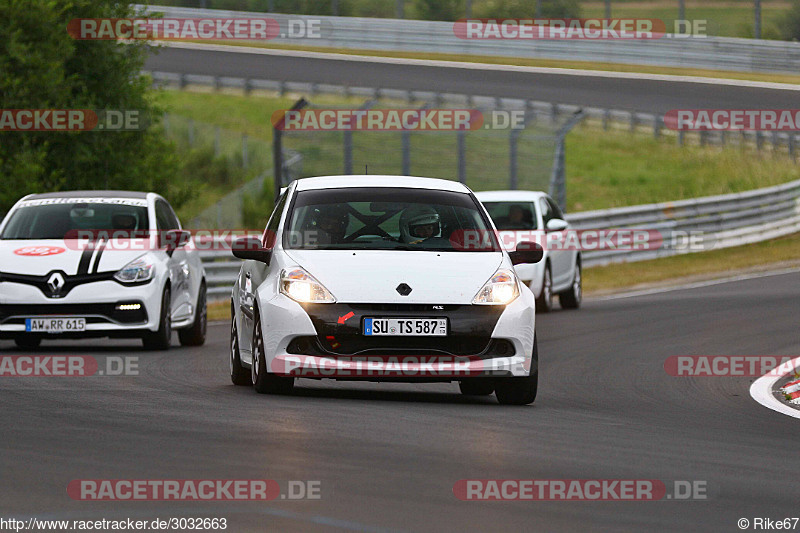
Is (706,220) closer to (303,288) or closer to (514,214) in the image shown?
(514,214)

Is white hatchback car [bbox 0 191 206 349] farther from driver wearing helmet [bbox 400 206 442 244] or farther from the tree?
the tree

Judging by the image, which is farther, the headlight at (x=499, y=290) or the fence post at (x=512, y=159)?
the fence post at (x=512, y=159)

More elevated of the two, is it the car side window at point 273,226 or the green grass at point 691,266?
the car side window at point 273,226

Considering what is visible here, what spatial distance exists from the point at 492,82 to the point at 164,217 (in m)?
27.6

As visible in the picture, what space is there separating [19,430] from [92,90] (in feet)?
52.1

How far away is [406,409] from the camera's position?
9969 millimetres

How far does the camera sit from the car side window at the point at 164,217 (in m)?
16.2

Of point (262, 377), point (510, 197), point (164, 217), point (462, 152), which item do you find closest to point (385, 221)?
point (262, 377)

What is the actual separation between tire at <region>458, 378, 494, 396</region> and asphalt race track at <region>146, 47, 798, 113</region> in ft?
91.8

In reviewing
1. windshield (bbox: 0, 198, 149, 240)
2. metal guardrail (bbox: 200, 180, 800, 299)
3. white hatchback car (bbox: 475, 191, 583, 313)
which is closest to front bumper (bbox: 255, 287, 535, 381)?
windshield (bbox: 0, 198, 149, 240)

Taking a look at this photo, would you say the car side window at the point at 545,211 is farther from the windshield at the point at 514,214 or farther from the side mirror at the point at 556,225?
the side mirror at the point at 556,225

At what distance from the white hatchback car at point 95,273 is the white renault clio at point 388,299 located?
3844mm

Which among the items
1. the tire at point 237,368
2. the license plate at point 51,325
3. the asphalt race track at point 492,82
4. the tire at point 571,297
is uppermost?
the tire at point 237,368

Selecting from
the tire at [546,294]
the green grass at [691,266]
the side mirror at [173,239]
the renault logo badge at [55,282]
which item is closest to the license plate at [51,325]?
the renault logo badge at [55,282]
